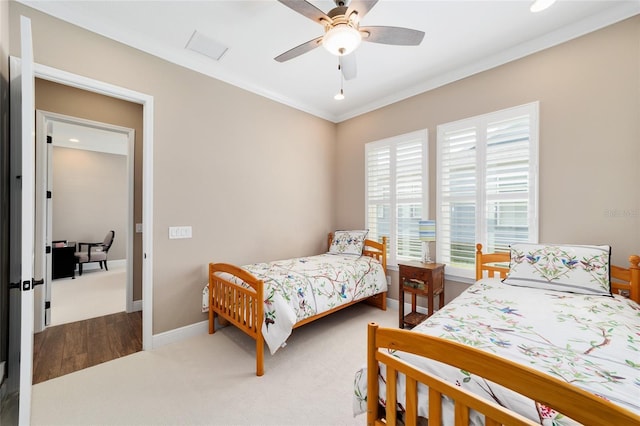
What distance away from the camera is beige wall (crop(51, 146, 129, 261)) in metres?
5.98

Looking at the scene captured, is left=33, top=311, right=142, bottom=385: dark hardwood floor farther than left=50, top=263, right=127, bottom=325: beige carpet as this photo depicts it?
No

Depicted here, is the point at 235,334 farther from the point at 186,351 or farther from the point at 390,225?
the point at 390,225

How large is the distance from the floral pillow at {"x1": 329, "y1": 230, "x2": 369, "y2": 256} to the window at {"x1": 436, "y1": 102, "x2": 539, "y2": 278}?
A: 1027 millimetres

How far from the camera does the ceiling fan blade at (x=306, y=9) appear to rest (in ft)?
5.20

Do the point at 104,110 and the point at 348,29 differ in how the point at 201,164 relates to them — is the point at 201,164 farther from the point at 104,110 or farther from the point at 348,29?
the point at 348,29

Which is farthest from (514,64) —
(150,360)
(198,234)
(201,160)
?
(150,360)

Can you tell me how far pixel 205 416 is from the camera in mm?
1738

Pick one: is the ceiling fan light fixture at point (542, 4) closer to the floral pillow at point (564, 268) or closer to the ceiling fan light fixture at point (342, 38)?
the ceiling fan light fixture at point (342, 38)

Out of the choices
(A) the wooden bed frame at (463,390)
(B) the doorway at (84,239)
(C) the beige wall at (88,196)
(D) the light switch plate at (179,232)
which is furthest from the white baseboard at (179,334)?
(C) the beige wall at (88,196)

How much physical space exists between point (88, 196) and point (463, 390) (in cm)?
822

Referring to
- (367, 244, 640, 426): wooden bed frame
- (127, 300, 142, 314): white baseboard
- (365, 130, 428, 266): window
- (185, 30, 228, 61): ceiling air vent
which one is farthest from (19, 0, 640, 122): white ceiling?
(127, 300, 142, 314): white baseboard

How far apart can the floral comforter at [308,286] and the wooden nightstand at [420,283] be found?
→ 448 millimetres

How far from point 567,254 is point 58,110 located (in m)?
5.25

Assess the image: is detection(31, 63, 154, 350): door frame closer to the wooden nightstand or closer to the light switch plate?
the light switch plate
